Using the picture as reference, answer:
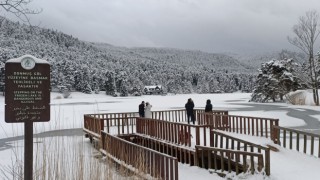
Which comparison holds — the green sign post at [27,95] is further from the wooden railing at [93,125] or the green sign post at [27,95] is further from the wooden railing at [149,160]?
the wooden railing at [93,125]

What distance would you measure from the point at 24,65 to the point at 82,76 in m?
96.6

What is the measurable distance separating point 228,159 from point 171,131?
11.9ft

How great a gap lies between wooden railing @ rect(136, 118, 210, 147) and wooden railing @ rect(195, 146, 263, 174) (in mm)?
633

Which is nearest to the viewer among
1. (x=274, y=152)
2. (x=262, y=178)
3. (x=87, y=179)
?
(x=87, y=179)

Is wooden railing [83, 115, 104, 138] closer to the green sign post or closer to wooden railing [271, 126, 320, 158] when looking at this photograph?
wooden railing [271, 126, 320, 158]

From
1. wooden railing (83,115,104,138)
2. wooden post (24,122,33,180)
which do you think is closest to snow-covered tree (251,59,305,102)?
wooden railing (83,115,104,138)

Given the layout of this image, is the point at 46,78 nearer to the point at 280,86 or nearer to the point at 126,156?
the point at 126,156

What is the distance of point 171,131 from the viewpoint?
13109mm

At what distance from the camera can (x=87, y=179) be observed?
6.02 m

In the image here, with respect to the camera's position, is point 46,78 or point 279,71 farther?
point 279,71

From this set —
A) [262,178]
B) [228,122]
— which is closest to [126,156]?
[262,178]

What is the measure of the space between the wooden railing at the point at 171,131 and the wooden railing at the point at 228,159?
0.63 m

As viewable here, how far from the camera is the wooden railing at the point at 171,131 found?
462 inches

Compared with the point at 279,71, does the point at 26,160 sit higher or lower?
lower
